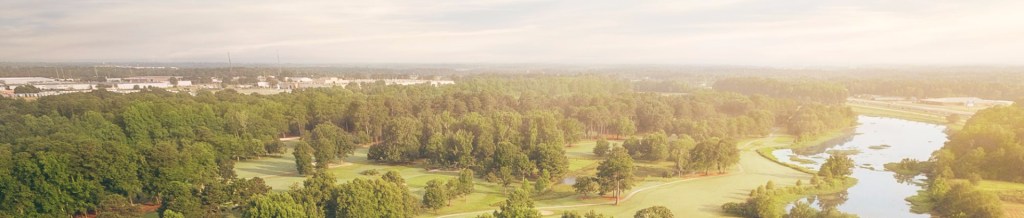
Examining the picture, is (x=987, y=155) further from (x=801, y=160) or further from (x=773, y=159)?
(x=773, y=159)

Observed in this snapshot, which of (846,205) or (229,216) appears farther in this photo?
(846,205)

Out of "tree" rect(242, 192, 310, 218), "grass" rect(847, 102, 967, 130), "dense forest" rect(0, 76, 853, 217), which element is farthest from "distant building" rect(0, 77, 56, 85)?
"grass" rect(847, 102, 967, 130)

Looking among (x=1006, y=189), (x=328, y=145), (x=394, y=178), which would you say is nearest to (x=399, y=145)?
(x=328, y=145)

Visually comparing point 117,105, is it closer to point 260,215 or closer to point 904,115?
point 260,215

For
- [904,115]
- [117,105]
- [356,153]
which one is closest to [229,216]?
[356,153]

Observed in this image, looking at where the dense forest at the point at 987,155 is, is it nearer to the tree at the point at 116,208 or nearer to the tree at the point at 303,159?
the tree at the point at 303,159
